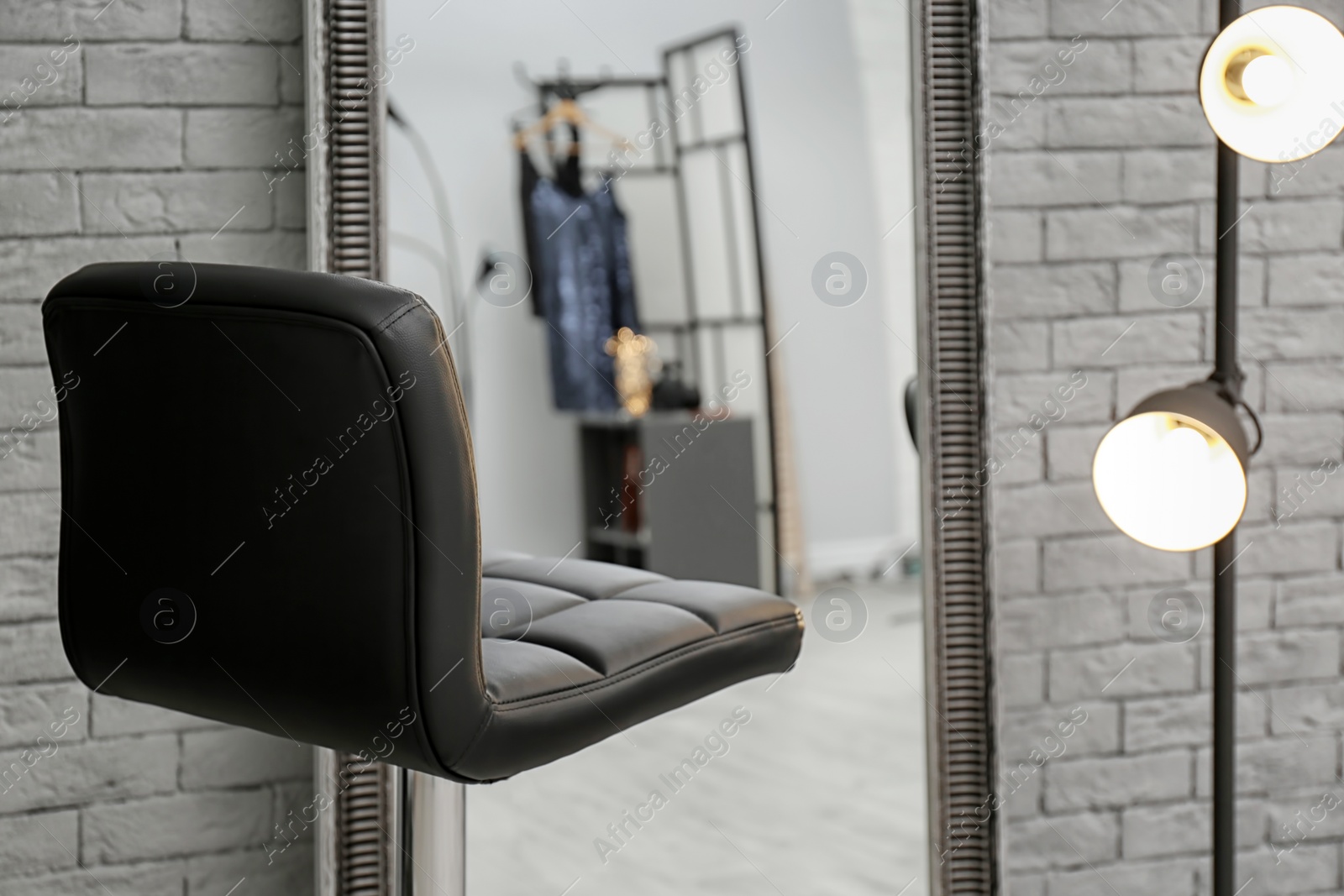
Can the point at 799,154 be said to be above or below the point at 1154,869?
above

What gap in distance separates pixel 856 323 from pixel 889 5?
0.42 meters

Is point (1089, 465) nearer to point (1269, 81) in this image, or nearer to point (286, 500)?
point (1269, 81)

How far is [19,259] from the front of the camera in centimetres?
143

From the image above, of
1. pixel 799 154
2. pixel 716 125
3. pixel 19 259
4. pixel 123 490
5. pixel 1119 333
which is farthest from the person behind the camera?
pixel 716 125

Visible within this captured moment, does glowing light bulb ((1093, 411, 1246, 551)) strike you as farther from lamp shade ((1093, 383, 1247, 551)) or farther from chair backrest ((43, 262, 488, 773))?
chair backrest ((43, 262, 488, 773))

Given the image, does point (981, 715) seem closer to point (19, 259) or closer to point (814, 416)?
point (814, 416)

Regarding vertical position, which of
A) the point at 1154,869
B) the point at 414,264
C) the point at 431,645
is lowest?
the point at 1154,869

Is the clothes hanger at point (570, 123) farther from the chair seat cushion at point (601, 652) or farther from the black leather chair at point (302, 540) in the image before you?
the black leather chair at point (302, 540)

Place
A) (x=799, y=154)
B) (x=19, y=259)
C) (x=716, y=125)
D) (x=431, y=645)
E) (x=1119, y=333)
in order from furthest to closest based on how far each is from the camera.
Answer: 1. (x=716, y=125)
2. (x=799, y=154)
3. (x=1119, y=333)
4. (x=19, y=259)
5. (x=431, y=645)

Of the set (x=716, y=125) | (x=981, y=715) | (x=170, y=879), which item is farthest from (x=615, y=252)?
(x=170, y=879)

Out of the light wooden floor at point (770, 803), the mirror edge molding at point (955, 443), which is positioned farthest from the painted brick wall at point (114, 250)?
the mirror edge molding at point (955, 443)

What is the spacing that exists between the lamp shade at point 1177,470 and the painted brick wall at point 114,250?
3.26 feet

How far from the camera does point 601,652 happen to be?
96 cm

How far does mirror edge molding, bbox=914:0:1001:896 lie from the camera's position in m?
1.55
